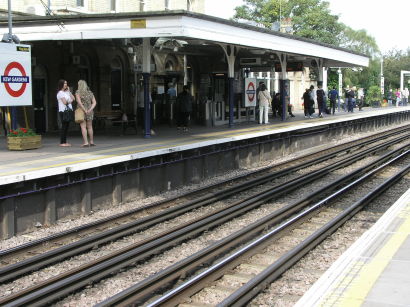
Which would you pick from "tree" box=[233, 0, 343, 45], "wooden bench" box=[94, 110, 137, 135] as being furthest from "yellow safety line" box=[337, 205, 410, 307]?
"tree" box=[233, 0, 343, 45]

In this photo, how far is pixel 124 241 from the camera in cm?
860

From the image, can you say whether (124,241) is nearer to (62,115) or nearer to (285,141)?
(62,115)

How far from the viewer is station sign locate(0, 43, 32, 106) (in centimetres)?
1294

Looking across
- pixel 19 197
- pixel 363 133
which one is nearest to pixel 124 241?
pixel 19 197

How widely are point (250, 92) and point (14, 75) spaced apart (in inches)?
496

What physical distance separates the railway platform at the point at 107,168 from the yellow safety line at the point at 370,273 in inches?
221

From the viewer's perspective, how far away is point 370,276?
520 centimetres

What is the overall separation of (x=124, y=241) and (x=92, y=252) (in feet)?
2.33

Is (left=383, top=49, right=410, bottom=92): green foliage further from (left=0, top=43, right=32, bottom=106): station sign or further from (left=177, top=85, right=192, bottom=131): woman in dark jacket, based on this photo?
(left=0, top=43, right=32, bottom=106): station sign

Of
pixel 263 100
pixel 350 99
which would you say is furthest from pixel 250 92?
pixel 350 99

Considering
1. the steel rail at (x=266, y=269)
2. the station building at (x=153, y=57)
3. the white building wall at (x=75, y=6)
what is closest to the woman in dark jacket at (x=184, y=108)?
the station building at (x=153, y=57)

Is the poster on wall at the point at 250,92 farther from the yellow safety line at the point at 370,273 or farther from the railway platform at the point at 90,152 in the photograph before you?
the yellow safety line at the point at 370,273

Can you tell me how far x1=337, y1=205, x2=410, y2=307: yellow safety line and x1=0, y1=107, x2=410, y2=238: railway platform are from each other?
5.62 meters

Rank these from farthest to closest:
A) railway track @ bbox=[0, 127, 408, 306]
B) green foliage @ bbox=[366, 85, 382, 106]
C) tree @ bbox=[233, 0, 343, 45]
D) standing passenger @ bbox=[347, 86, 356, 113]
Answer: tree @ bbox=[233, 0, 343, 45] < green foliage @ bbox=[366, 85, 382, 106] < standing passenger @ bbox=[347, 86, 356, 113] < railway track @ bbox=[0, 127, 408, 306]
